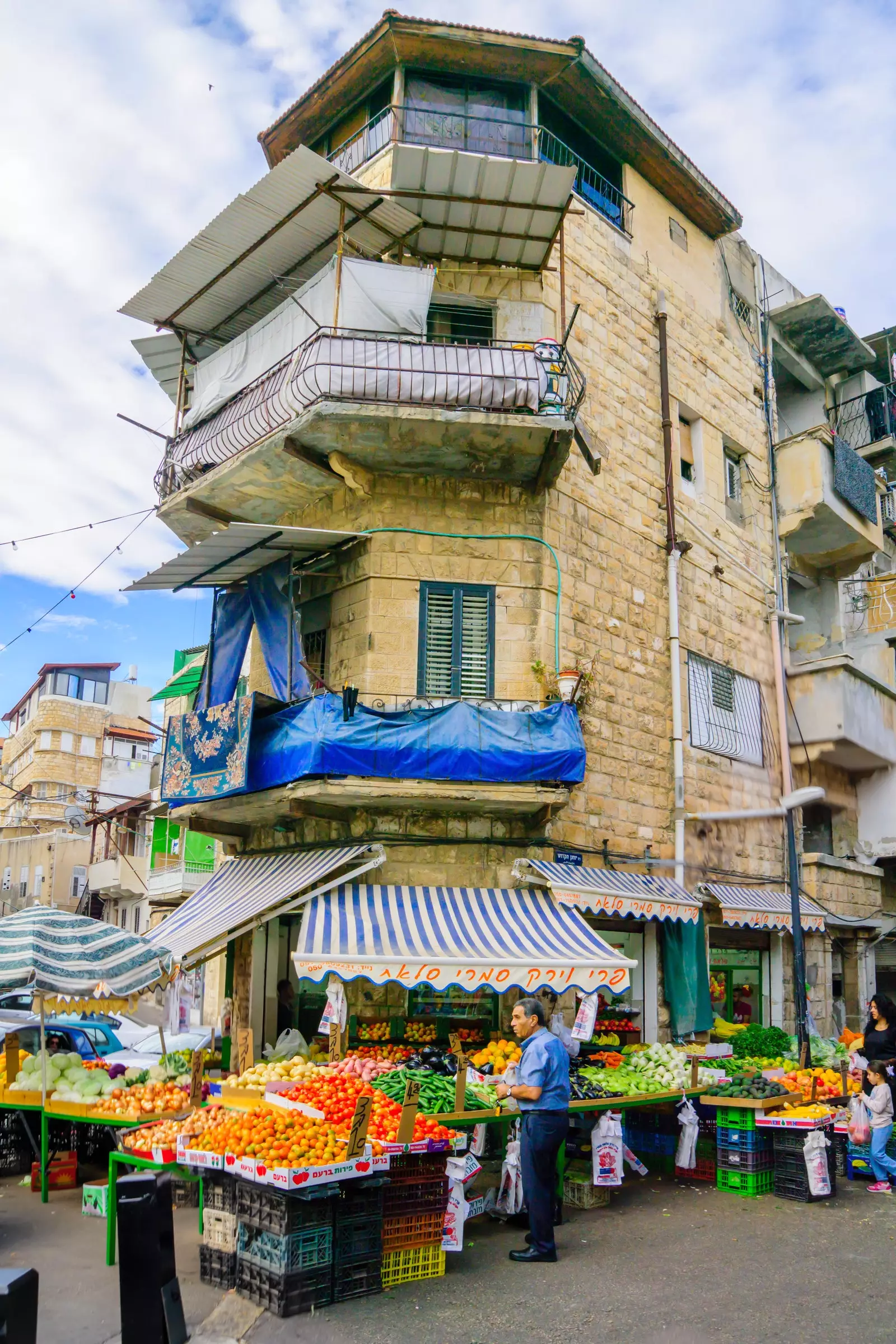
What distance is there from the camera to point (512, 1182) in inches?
340

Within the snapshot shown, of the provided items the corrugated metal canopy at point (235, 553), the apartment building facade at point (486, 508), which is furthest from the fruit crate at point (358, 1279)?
the corrugated metal canopy at point (235, 553)

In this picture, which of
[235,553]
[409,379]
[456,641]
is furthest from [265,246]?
[456,641]

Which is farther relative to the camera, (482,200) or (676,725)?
(676,725)

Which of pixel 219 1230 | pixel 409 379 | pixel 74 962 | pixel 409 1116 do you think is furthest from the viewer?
pixel 409 379

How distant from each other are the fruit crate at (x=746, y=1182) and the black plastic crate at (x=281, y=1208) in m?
4.93

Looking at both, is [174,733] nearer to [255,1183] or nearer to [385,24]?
[255,1183]

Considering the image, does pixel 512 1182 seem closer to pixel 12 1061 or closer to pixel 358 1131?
pixel 358 1131

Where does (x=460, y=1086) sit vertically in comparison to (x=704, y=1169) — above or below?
above

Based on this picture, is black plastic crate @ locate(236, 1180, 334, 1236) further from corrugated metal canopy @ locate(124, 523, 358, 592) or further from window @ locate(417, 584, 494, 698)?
corrugated metal canopy @ locate(124, 523, 358, 592)

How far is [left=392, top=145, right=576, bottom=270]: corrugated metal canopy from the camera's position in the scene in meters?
12.8

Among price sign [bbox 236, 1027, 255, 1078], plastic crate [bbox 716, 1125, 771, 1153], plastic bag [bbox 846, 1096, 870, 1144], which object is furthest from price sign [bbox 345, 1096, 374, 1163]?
plastic bag [bbox 846, 1096, 870, 1144]

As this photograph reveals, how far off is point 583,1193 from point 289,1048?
13.0ft

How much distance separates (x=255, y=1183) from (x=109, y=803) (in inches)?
1905

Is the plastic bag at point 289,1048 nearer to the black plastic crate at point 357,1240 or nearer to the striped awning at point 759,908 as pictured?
the black plastic crate at point 357,1240
